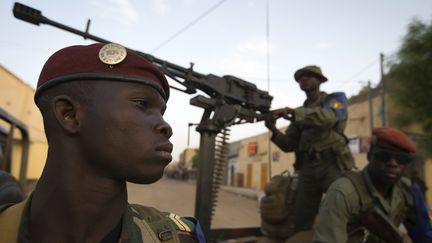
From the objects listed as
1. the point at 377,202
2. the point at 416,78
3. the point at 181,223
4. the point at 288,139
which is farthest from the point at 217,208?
the point at 181,223

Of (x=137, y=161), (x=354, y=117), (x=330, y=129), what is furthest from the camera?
(x=354, y=117)

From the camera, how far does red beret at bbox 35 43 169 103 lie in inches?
38.7

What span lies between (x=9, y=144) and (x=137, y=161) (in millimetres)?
2485

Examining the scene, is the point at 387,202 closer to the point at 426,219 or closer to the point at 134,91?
the point at 426,219

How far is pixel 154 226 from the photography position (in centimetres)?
114

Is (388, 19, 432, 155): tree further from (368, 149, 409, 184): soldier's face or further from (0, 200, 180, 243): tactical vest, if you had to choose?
(0, 200, 180, 243): tactical vest

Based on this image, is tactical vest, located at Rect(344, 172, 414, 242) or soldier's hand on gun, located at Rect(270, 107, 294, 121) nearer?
tactical vest, located at Rect(344, 172, 414, 242)

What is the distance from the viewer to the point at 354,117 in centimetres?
1755

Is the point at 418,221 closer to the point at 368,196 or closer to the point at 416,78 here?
the point at 368,196

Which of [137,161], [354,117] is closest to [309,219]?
[137,161]

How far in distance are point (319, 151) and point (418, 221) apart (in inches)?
42.9

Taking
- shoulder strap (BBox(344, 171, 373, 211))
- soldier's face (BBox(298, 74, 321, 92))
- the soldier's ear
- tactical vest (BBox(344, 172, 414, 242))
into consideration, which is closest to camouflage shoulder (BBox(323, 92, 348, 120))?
soldier's face (BBox(298, 74, 321, 92))

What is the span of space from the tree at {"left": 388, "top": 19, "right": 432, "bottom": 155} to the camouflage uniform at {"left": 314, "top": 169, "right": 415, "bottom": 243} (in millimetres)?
11118

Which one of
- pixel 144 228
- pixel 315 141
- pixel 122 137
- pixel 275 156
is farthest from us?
pixel 275 156
